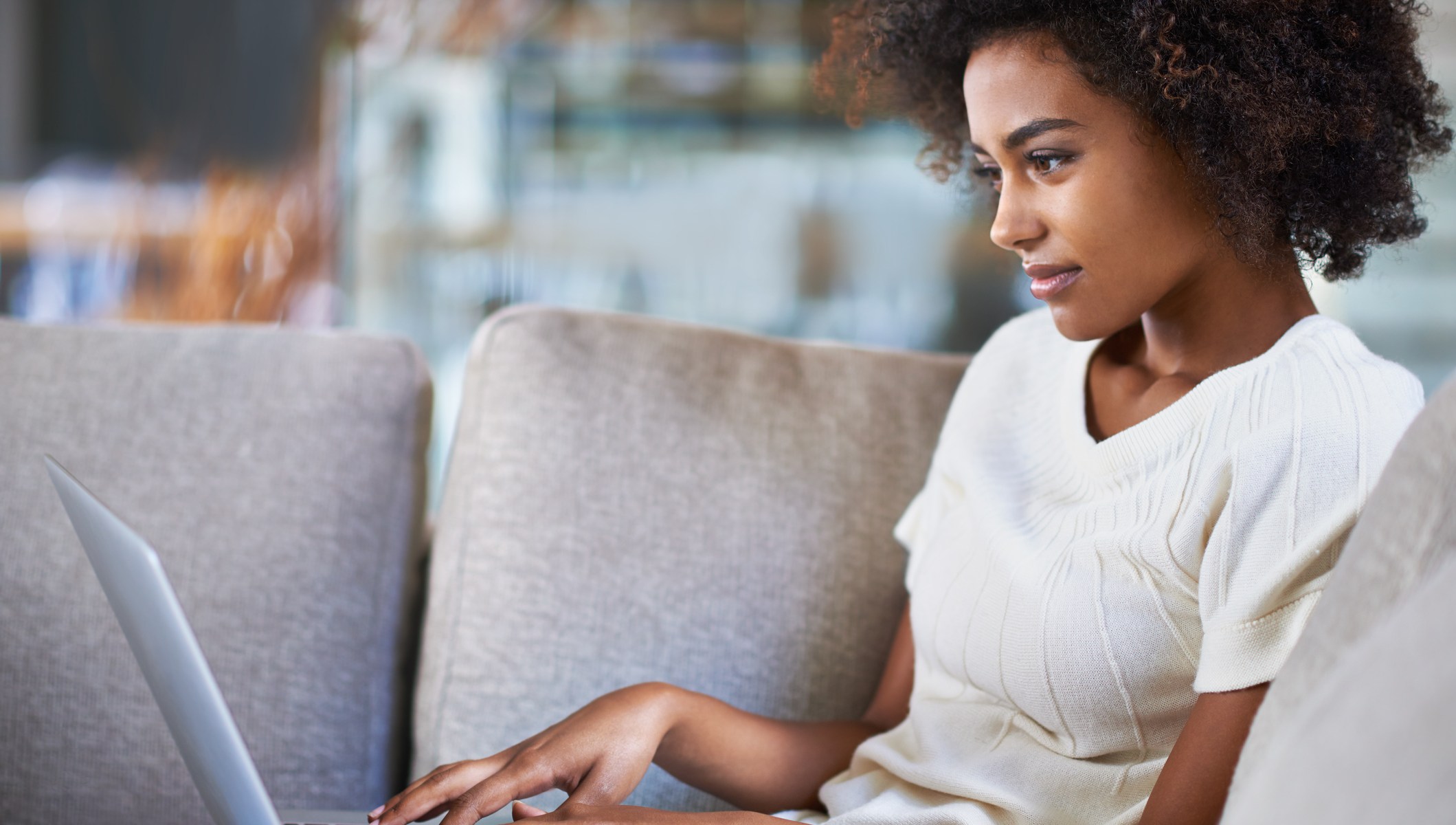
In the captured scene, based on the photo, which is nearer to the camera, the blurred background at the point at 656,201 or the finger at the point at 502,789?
the finger at the point at 502,789

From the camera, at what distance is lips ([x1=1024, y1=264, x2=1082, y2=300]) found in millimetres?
887

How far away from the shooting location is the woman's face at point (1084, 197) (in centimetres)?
85

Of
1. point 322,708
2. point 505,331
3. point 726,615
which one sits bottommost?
point 322,708

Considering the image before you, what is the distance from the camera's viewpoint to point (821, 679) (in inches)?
44.4

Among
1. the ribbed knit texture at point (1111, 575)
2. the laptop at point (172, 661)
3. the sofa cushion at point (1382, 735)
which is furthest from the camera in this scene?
the ribbed knit texture at point (1111, 575)

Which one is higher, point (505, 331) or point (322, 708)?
point (505, 331)

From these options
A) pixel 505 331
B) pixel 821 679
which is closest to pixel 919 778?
pixel 821 679

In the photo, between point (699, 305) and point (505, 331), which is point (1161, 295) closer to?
point (505, 331)

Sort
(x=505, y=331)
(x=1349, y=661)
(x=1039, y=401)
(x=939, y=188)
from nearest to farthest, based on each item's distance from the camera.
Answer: (x=1349, y=661) < (x=1039, y=401) < (x=505, y=331) < (x=939, y=188)

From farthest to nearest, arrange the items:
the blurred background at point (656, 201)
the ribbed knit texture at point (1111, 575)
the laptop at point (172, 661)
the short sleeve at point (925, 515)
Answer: the blurred background at point (656, 201) < the short sleeve at point (925, 515) < the ribbed knit texture at point (1111, 575) < the laptop at point (172, 661)

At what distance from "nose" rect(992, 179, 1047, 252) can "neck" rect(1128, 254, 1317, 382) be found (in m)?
0.12

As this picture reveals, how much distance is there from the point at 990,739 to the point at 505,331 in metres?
0.60

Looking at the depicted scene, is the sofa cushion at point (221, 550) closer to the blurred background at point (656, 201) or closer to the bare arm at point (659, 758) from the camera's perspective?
the bare arm at point (659, 758)

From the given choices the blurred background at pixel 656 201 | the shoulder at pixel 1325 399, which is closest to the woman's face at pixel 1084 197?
the shoulder at pixel 1325 399
